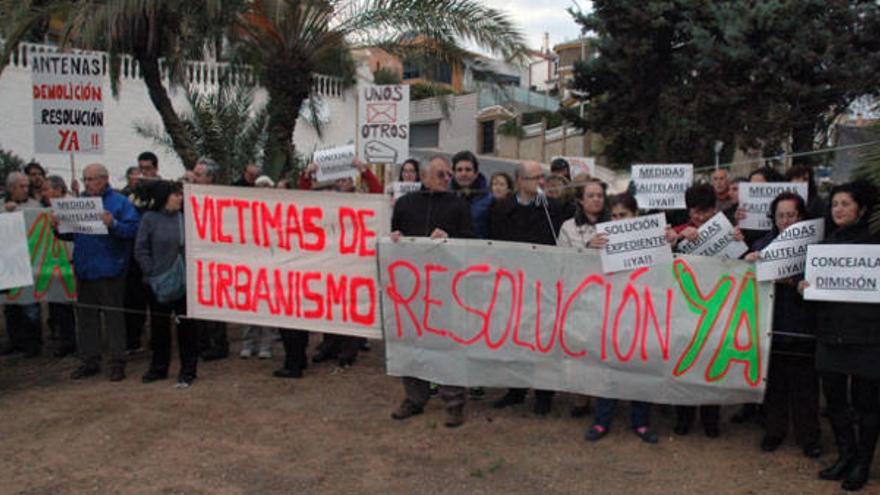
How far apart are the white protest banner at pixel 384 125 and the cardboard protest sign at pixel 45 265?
10.1 ft

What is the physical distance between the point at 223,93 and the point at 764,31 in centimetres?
1247

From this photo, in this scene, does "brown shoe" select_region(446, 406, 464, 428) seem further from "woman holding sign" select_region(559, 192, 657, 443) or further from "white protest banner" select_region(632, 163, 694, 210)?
"white protest banner" select_region(632, 163, 694, 210)

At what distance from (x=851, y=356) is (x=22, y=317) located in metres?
7.26

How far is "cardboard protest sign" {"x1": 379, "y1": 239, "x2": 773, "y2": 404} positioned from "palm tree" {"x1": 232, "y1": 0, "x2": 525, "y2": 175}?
5.57m

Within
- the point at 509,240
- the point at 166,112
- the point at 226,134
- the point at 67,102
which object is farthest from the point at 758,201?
the point at 166,112

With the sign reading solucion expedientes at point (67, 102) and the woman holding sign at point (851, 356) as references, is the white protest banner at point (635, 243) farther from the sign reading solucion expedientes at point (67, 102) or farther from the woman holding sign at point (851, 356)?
the sign reading solucion expedientes at point (67, 102)

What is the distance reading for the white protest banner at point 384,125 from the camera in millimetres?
8367

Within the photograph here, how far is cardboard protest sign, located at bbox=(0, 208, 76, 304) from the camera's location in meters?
7.76

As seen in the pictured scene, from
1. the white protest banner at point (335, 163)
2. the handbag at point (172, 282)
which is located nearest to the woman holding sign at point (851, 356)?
the white protest banner at point (335, 163)

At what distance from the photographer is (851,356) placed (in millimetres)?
4621

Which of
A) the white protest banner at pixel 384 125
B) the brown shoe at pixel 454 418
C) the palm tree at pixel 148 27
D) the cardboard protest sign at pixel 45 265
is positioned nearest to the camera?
the brown shoe at pixel 454 418

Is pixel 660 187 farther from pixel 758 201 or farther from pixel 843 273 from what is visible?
pixel 843 273

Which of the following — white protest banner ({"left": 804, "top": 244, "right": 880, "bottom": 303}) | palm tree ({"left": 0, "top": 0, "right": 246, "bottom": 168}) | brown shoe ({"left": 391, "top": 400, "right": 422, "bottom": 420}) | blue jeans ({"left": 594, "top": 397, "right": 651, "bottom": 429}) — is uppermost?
palm tree ({"left": 0, "top": 0, "right": 246, "bottom": 168})

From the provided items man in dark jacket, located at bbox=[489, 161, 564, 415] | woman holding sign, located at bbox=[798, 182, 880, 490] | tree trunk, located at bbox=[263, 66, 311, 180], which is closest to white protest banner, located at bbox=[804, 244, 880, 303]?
woman holding sign, located at bbox=[798, 182, 880, 490]
